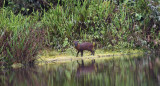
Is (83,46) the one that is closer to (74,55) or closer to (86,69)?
(74,55)

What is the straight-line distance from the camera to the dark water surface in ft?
22.3

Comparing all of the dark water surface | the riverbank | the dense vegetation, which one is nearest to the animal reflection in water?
the dark water surface

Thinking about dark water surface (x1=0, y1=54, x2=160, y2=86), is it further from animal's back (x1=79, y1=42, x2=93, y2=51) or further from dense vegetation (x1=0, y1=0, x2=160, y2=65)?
dense vegetation (x1=0, y1=0, x2=160, y2=65)

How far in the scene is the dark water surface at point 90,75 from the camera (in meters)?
6.79

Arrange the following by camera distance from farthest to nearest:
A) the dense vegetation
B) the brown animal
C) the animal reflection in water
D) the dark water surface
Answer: the dense vegetation
the brown animal
the animal reflection in water
the dark water surface

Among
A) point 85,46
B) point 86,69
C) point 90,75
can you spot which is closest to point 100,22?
point 85,46

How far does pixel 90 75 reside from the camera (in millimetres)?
7711

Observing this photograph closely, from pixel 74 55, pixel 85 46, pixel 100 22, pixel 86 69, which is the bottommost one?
pixel 74 55

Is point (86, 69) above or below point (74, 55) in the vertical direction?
above

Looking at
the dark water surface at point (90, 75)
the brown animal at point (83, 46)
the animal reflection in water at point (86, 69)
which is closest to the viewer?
the dark water surface at point (90, 75)

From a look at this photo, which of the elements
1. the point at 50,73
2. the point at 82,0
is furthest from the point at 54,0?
the point at 50,73

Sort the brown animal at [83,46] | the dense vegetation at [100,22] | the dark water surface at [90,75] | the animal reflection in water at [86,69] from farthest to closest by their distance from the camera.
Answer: the dense vegetation at [100,22], the brown animal at [83,46], the animal reflection in water at [86,69], the dark water surface at [90,75]

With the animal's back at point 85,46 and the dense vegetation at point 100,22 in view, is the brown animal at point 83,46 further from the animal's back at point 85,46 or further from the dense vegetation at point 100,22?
the dense vegetation at point 100,22

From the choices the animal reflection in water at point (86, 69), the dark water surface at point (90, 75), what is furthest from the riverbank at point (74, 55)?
the animal reflection in water at point (86, 69)
